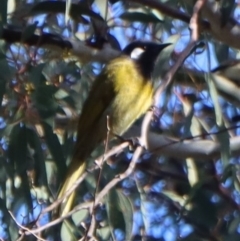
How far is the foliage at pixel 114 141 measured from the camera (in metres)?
3.05

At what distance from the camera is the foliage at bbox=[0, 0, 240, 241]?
3047 millimetres

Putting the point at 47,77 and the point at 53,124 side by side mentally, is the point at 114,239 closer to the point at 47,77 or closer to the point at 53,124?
the point at 53,124

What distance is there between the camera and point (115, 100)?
335cm

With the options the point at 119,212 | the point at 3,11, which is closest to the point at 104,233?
the point at 119,212

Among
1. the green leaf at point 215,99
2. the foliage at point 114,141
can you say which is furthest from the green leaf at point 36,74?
the green leaf at point 215,99

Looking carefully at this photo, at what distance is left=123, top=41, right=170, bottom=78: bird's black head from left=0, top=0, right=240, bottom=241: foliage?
0.08 m

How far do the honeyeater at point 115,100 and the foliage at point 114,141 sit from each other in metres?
0.07

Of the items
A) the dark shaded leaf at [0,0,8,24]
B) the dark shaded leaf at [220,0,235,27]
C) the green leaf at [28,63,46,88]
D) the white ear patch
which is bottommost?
the white ear patch

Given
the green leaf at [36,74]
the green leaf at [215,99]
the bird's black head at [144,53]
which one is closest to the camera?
the green leaf at [215,99]

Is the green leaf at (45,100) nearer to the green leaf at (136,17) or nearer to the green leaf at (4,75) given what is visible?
the green leaf at (4,75)

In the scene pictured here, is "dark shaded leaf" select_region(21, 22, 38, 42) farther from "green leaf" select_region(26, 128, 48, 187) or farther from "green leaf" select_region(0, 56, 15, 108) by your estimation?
"green leaf" select_region(26, 128, 48, 187)

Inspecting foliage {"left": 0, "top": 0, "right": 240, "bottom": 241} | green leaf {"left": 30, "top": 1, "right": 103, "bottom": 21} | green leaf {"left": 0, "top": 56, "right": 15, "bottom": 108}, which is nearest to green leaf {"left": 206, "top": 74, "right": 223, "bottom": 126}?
foliage {"left": 0, "top": 0, "right": 240, "bottom": 241}

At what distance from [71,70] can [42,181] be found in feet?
1.49

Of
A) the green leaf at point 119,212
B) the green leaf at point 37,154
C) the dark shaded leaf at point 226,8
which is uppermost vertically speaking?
the dark shaded leaf at point 226,8
